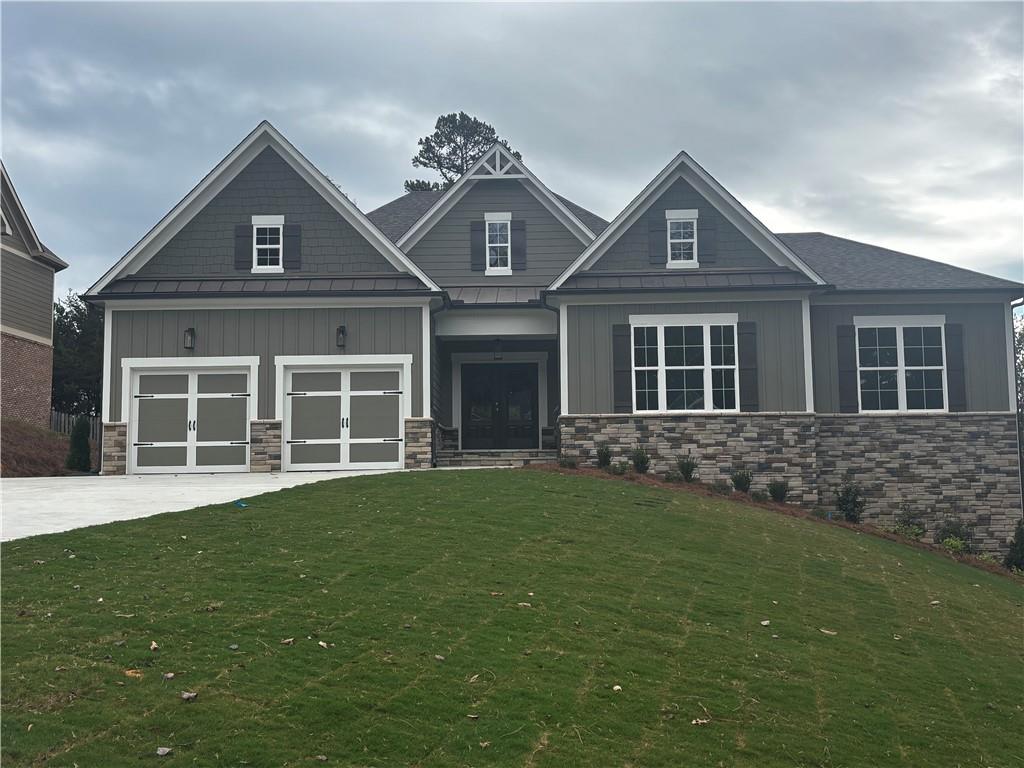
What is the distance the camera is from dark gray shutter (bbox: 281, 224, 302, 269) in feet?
70.7

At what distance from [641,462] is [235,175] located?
1080 cm

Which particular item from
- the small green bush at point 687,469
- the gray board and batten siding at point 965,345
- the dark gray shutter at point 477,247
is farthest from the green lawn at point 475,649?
the dark gray shutter at point 477,247

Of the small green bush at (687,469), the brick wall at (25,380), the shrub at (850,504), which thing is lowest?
the shrub at (850,504)

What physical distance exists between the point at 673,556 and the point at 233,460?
37.6 feet

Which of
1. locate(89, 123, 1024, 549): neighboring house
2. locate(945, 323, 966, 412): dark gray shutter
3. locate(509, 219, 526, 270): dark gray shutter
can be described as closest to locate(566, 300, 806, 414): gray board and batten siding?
locate(89, 123, 1024, 549): neighboring house

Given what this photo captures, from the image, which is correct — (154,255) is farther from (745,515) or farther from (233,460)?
(745,515)

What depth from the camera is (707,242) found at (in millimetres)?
21469

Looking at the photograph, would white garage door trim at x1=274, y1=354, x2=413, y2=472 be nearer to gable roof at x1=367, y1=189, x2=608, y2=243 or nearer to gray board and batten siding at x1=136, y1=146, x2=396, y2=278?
gray board and batten siding at x1=136, y1=146, x2=396, y2=278

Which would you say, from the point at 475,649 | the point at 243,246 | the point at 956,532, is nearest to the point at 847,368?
the point at 956,532

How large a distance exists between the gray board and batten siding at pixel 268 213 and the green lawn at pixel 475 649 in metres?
9.09

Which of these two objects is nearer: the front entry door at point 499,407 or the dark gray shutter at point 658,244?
the dark gray shutter at point 658,244

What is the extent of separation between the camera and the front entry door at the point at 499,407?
2497cm

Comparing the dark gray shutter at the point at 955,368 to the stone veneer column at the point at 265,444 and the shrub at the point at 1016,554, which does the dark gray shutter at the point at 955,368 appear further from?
the stone veneer column at the point at 265,444

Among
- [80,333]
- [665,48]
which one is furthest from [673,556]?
[80,333]
